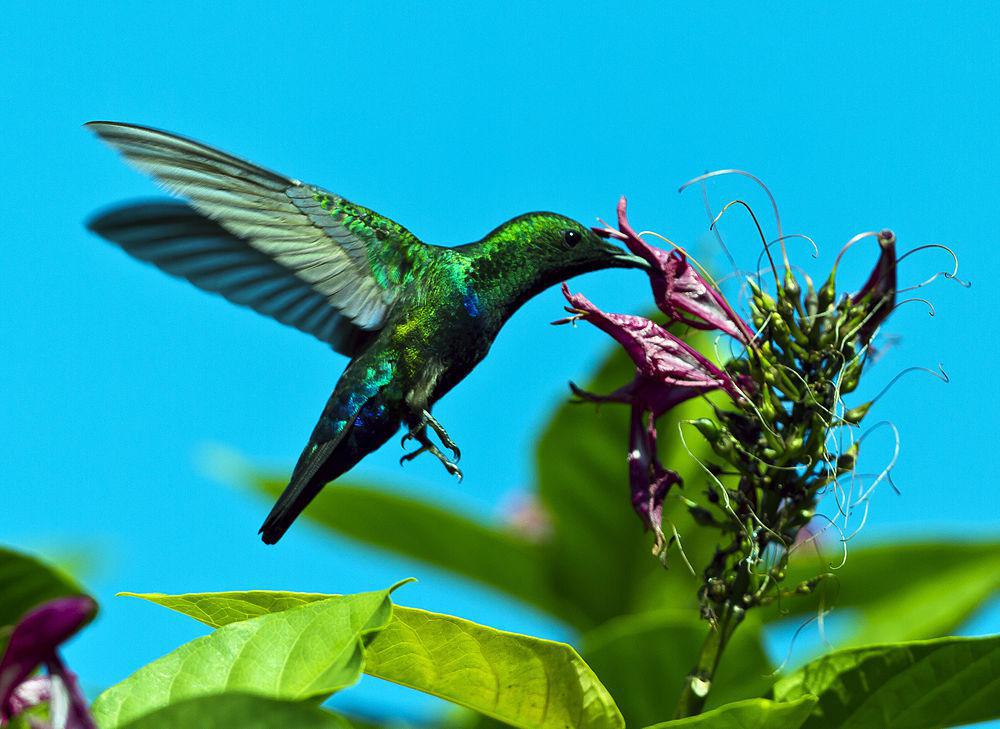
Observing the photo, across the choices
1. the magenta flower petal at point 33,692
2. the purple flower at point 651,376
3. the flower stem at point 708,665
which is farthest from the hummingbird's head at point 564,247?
the magenta flower petal at point 33,692

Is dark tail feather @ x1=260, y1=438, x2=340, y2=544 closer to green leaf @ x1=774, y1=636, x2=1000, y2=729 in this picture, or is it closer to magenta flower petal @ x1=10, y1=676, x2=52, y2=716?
magenta flower petal @ x1=10, y1=676, x2=52, y2=716

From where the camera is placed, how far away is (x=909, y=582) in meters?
3.88

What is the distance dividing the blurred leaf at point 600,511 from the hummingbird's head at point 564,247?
3.98ft

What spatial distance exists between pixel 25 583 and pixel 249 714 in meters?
1.30

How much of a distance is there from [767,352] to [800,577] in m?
1.72

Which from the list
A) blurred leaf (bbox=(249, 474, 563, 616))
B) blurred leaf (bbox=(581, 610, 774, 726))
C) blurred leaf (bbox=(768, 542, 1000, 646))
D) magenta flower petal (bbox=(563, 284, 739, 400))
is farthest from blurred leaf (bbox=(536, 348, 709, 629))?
magenta flower petal (bbox=(563, 284, 739, 400))

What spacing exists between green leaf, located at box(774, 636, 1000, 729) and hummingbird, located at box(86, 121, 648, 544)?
2.50 ft

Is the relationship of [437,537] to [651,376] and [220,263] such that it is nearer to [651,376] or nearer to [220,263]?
[220,263]

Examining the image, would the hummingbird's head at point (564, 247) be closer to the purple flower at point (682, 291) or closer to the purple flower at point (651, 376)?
the purple flower at point (682, 291)

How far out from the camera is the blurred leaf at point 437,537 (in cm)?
383

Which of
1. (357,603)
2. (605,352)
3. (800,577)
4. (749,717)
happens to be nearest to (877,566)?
(800,577)

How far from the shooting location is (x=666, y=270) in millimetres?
2299

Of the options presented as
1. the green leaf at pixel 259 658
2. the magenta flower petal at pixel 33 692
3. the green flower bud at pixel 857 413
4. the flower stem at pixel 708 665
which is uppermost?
the green flower bud at pixel 857 413

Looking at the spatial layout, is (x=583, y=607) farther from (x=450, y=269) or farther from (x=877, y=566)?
(x=450, y=269)
